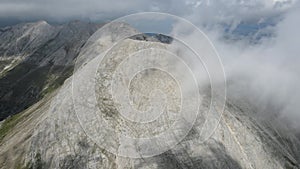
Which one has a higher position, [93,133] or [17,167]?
[93,133]

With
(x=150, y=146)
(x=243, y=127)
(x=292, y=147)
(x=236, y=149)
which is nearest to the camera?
(x=150, y=146)

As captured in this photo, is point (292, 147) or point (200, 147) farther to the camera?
point (292, 147)

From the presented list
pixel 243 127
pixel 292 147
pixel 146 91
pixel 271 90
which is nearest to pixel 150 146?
pixel 146 91

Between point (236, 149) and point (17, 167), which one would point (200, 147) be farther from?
point (17, 167)

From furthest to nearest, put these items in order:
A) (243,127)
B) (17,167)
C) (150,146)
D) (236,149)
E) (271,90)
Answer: (271,90), (17,167), (243,127), (236,149), (150,146)

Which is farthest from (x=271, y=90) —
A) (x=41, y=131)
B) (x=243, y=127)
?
(x=41, y=131)

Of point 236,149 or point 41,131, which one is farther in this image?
point 41,131

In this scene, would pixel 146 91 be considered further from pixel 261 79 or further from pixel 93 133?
pixel 261 79

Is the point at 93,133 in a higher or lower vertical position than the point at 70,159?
higher

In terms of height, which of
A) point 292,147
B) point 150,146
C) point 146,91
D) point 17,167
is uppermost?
point 146,91
